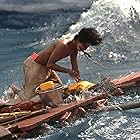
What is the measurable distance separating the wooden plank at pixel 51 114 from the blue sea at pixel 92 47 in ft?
0.61

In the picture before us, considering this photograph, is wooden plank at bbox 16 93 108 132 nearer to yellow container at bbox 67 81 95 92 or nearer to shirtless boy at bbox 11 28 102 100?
yellow container at bbox 67 81 95 92

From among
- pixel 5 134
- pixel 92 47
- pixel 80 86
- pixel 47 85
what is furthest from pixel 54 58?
pixel 92 47

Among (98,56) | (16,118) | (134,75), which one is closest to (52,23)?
(98,56)

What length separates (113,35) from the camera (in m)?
16.7

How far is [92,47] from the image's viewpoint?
15.5 m

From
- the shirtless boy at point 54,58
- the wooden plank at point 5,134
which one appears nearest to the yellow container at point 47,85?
the shirtless boy at point 54,58

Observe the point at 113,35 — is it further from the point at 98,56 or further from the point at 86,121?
the point at 86,121

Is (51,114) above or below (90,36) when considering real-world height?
below

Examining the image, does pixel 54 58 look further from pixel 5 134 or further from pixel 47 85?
pixel 5 134

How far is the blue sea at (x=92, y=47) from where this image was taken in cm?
735

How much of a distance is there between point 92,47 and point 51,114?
27.5ft

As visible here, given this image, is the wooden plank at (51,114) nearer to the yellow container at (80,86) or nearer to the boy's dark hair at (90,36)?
the yellow container at (80,86)

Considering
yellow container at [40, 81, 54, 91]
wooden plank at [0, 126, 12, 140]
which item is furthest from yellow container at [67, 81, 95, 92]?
wooden plank at [0, 126, 12, 140]

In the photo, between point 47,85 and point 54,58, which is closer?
point 47,85
